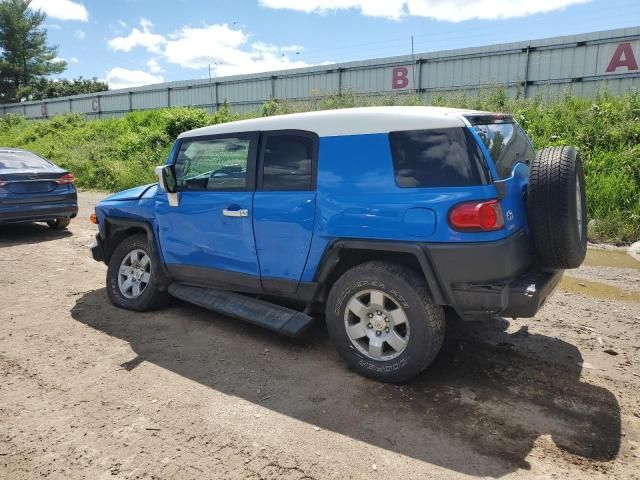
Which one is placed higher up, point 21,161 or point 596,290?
point 21,161

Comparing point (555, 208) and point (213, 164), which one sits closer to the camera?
point (555, 208)

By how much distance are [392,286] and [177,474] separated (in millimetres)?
1736

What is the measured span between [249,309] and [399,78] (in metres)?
19.0

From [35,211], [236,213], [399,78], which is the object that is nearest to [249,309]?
[236,213]

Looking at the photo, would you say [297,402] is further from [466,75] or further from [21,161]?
[466,75]

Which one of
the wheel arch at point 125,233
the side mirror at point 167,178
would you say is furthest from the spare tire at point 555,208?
the wheel arch at point 125,233

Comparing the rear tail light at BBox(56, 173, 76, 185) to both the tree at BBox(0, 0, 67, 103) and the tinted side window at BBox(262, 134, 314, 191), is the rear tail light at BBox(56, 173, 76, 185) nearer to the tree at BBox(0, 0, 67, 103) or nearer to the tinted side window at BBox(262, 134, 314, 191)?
the tinted side window at BBox(262, 134, 314, 191)

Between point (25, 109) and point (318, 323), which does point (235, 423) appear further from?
point (25, 109)

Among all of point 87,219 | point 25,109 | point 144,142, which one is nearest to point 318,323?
point 87,219

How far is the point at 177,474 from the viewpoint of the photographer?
2.69 metres

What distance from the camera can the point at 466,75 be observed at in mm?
19312

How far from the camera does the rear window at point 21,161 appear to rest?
8.65m

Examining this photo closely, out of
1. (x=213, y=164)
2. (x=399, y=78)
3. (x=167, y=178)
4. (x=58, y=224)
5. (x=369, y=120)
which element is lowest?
(x=58, y=224)

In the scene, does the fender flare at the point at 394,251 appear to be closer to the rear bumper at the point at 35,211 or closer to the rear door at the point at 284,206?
the rear door at the point at 284,206
